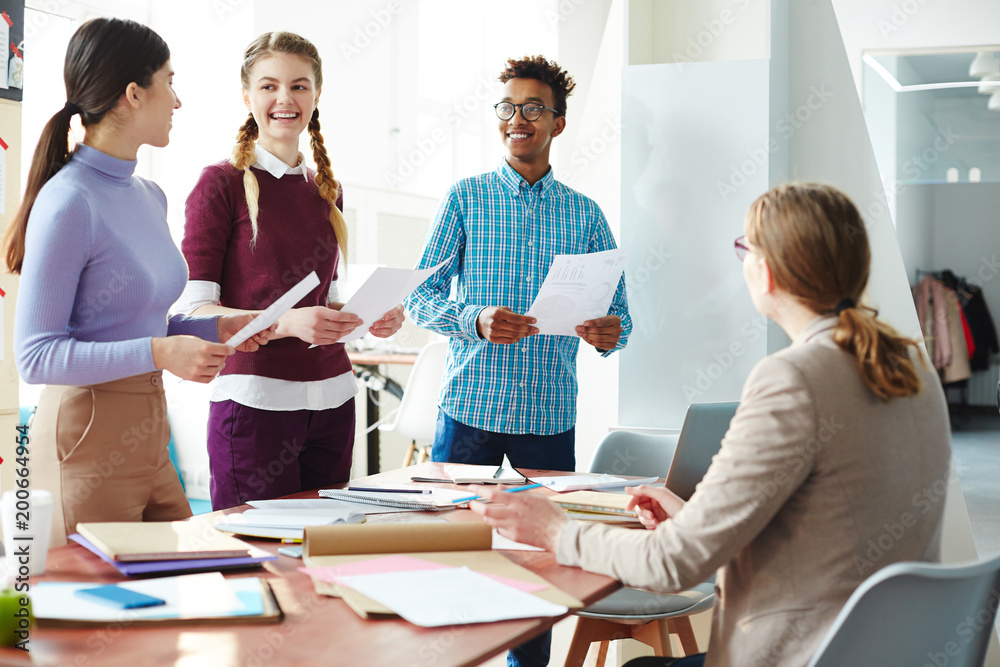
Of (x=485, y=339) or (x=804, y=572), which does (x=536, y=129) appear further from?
(x=804, y=572)

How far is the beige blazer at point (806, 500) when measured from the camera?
1.09 m

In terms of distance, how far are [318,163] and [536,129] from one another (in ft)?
2.19

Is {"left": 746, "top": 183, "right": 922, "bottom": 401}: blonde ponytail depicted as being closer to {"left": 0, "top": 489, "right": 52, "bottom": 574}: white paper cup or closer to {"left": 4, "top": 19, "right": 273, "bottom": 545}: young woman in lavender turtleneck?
{"left": 4, "top": 19, "right": 273, "bottom": 545}: young woman in lavender turtleneck

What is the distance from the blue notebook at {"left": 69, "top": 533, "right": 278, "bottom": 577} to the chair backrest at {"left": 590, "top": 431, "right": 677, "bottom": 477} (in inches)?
53.2

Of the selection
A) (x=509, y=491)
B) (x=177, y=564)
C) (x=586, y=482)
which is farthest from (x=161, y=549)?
(x=586, y=482)

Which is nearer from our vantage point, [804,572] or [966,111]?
[804,572]

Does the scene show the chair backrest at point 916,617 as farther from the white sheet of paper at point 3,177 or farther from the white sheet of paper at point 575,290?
the white sheet of paper at point 3,177

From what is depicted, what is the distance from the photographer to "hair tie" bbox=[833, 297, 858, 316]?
1180 millimetres

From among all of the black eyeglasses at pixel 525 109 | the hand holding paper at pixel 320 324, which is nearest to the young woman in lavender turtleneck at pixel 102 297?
the hand holding paper at pixel 320 324

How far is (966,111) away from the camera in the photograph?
646 cm

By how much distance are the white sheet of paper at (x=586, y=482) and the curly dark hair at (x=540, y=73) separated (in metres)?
1.15

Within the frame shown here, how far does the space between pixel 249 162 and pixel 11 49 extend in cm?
84

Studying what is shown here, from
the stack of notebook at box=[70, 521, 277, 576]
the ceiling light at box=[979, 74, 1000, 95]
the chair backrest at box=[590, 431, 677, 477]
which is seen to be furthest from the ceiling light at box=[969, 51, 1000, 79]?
the stack of notebook at box=[70, 521, 277, 576]

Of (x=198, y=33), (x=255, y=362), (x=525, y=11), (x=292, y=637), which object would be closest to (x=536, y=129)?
(x=255, y=362)
